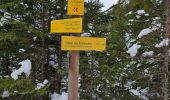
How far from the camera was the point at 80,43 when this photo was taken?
595cm

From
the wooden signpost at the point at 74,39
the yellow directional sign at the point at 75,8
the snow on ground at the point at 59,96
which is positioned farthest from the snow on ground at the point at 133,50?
the yellow directional sign at the point at 75,8

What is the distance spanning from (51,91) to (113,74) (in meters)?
2.23

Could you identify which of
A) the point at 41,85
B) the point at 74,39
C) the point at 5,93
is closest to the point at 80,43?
the point at 74,39

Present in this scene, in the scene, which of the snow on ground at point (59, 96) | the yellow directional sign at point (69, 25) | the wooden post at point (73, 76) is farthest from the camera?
the snow on ground at point (59, 96)

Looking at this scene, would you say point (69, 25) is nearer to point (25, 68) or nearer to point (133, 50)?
point (133, 50)

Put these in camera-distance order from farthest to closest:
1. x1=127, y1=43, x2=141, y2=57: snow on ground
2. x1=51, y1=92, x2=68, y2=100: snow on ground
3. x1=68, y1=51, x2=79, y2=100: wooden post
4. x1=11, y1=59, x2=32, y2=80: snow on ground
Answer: x1=51, y1=92, x2=68, y2=100: snow on ground, x1=11, y1=59, x2=32, y2=80: snow on ground, x1=127, y1=43, x2=141, y2=57: snow on ground, x1=68, y1=51, x2=79, y2=100: wooden post

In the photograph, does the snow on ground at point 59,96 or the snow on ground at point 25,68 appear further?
the snow on ground at point 59,96

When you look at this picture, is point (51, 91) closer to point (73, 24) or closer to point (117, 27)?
point (117, 27)

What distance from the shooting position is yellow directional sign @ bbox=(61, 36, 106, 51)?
594 centimetres

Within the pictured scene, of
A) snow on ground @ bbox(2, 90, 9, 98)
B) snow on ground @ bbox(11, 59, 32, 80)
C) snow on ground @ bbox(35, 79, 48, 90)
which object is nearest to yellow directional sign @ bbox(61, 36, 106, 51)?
snow on ground @ bbox(35, 79, 48, 90)

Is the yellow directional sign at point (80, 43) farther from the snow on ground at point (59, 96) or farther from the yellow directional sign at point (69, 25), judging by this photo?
the snow on ground at point (59, 96)

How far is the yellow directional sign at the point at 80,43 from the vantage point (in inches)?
234

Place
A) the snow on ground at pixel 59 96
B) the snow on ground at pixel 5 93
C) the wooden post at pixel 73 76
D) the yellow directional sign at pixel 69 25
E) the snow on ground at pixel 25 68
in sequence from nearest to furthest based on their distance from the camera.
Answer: the yellow directional sign at pixel 69 25 < the wooden post at pixel 73 76 < the snow on ground at pixel 5 93 < the snow on ground at pixel 25 68 < the snow on ground at pixel 59 96

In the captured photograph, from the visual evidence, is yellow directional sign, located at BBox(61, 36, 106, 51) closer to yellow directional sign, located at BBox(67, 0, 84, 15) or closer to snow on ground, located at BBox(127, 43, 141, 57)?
yellow directional sign, located at BBox(67, 0, 84, 15)
